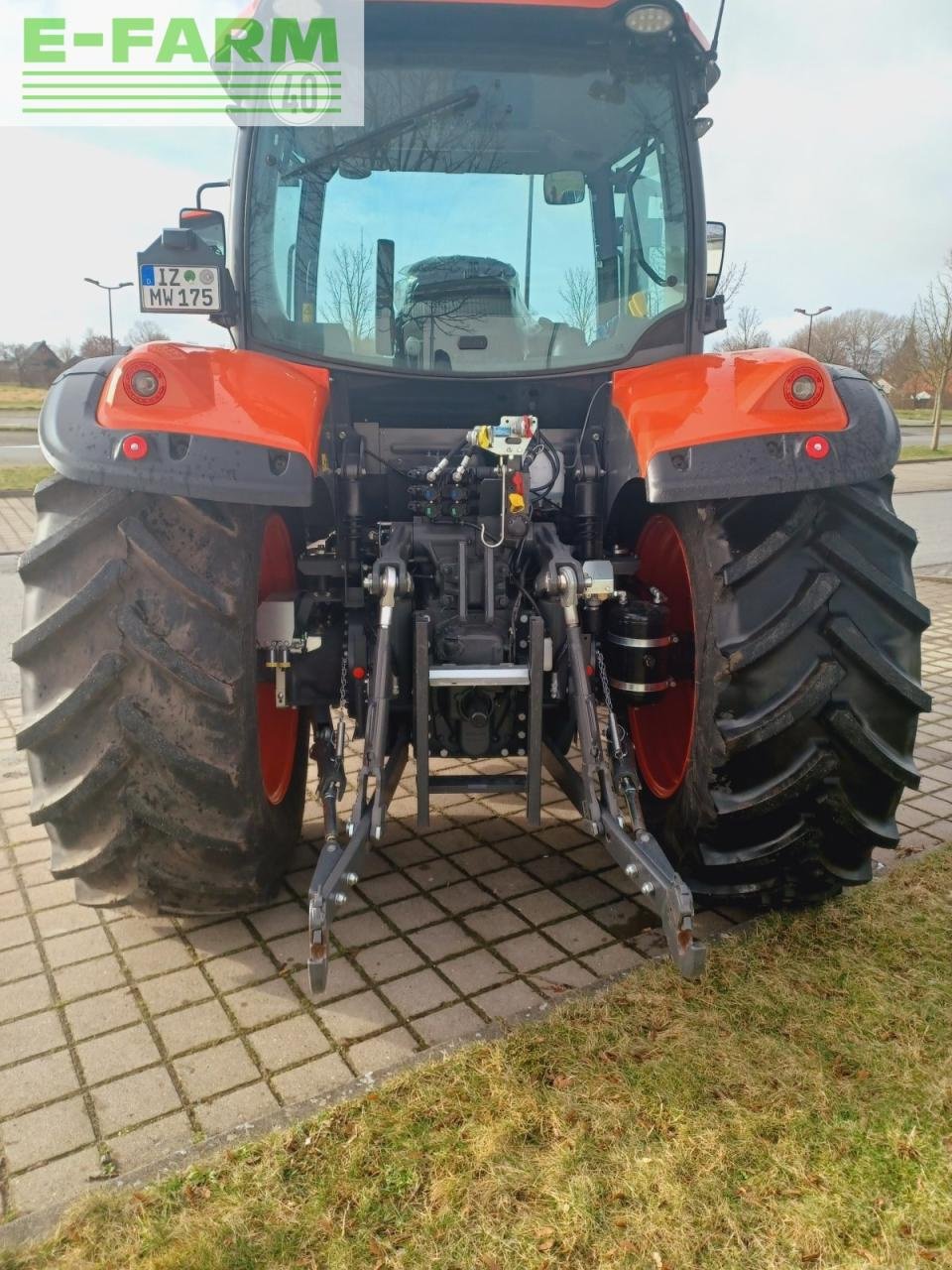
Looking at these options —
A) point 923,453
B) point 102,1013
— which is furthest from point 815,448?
point 923,453

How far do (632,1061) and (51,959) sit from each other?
1665mm

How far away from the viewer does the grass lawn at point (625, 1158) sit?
71.0 inches

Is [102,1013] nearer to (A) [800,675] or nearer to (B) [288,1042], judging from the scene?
(B) [288,1042]

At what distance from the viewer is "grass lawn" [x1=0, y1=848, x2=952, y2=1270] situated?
180 cm

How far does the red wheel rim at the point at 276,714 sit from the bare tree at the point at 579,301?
1.15 metres

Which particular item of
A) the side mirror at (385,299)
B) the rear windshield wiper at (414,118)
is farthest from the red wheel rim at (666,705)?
the rear windshield wiper at (414,118)

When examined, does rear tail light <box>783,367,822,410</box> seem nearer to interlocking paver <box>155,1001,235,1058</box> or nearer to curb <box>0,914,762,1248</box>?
curb <box>0,914,762,1248</box>

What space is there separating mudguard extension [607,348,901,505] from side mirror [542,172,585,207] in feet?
3.13

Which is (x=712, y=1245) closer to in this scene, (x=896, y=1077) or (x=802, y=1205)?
(x=802, y=1205)

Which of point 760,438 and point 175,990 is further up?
point 760,438

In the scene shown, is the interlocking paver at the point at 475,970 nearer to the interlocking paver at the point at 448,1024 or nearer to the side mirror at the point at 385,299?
the interlocking paver at the point at 448,1024

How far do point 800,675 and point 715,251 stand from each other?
5.26 ft

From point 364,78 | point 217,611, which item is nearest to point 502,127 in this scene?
point 364,78

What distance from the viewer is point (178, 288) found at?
8.93 ft
